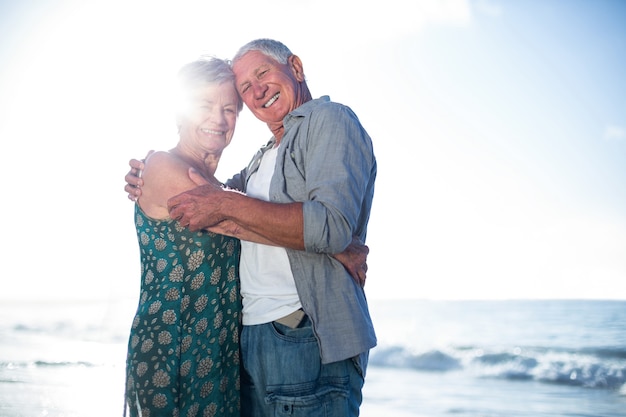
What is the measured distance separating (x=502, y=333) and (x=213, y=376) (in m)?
16.8

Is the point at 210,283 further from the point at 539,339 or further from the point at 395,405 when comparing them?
the point at 539,339

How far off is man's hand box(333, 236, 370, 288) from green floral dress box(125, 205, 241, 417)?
471 mm

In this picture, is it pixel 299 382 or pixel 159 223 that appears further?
pixel 159 223

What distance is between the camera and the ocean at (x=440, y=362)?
7.20 meters

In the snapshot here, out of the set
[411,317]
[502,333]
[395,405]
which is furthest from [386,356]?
[411,317]

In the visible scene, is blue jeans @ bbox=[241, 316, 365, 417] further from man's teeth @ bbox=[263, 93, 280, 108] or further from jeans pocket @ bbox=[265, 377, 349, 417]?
man's teeth @ bbox=[263, 93, 280, 108]

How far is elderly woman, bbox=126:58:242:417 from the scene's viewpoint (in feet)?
6.69

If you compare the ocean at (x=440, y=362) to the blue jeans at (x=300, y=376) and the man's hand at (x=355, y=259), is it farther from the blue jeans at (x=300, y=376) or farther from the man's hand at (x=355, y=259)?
the man's hand at (x=355, y=259)

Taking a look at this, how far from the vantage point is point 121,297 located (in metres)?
21.5

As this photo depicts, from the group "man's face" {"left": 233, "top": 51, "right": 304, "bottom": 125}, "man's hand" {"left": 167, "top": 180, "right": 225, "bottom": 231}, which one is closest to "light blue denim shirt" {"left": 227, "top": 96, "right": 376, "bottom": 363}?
"man's hand" {"left": 167, "top": 180, "right": 225, "bottom": 231}

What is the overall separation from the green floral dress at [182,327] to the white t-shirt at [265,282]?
0.07m

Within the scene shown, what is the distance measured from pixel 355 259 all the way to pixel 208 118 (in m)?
0.91

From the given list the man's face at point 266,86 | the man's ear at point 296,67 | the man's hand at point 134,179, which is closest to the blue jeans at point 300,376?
the man's hand at point 134,179

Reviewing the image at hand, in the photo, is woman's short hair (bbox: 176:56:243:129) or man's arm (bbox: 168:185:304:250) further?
woman's short hair (bbox: 176:56:243:129)
